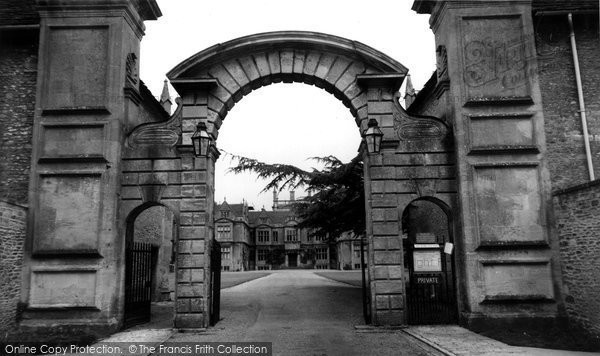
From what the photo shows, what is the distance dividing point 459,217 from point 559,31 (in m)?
5.66

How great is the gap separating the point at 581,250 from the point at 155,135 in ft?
32.9

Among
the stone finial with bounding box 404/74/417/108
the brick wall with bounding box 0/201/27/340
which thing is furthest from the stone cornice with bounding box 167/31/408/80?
the stone finial with bounding box 404/74/417/108

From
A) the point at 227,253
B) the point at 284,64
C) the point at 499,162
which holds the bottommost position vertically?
the point at 227,253

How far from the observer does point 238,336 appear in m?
10.5

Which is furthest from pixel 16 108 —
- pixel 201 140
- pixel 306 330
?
pixel 306 330

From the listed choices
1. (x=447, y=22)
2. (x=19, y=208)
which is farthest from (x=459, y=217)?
(x=19, y=208)

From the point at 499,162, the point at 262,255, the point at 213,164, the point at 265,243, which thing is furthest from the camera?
the point at 265,243

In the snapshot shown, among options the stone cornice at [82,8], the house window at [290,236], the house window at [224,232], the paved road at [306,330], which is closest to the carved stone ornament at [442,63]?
the paved road at [306,330]

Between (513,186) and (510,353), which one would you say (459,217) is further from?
(510,353)

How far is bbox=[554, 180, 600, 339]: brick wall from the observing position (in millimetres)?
9609

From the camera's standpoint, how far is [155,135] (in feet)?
39.9

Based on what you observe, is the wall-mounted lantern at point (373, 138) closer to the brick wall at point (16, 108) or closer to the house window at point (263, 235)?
the brick wall at point (16, 108)

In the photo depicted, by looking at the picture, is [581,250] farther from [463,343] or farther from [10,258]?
[10,258]

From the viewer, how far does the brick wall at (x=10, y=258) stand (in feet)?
33.8
